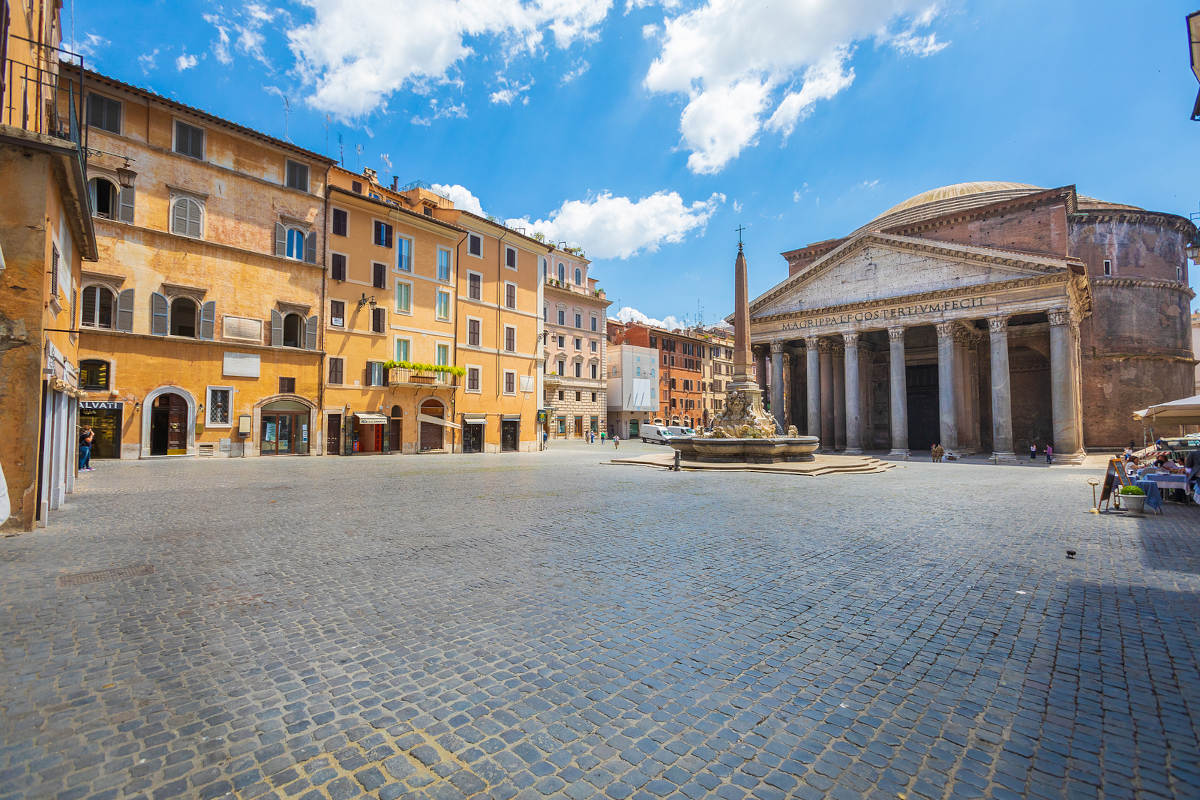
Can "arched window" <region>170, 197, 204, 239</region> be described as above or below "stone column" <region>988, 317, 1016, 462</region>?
above

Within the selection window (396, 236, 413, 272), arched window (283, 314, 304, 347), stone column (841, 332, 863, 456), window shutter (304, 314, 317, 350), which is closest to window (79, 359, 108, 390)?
arched window (283, 314, 304, 347)

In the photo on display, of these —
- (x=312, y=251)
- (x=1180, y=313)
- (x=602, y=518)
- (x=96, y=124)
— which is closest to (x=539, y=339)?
(x=312, y=251)

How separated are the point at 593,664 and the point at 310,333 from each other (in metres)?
25.6

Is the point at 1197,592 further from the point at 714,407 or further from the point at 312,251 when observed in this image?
the point at 714,407

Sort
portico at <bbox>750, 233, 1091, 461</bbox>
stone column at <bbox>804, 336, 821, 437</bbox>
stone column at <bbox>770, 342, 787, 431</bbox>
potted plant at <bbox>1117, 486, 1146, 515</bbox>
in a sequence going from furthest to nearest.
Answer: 1. stone column at <bbox>770, 342, 787, 431</bbox>
2. stone column at <bbox>804, 336, 821, 437</bbox>
3. portico at <bbox>750, 233, 1091, 461</bbox>
4. potted plant at <bbox>1117, 486, 1146, 515</bbox>

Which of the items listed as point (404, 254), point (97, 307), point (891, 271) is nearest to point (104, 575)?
point (97, 307)

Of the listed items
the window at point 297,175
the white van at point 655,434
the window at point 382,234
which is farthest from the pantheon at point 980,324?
the window at point 297,175

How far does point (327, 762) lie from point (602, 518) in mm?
6567

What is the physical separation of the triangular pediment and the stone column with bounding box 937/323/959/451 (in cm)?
250

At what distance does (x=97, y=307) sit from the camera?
65.0 feet

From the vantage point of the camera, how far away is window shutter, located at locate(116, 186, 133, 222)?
66.7 ft

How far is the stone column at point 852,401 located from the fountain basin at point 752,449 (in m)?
13.1

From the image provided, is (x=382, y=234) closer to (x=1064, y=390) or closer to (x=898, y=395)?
(x=898, y=395)

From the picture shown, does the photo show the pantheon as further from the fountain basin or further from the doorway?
the fountain basin
